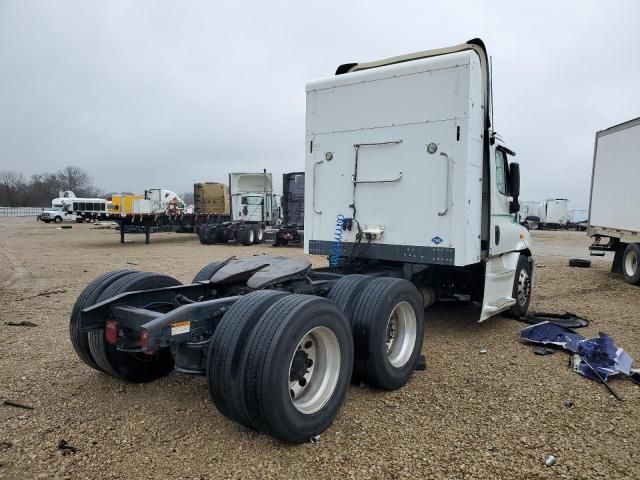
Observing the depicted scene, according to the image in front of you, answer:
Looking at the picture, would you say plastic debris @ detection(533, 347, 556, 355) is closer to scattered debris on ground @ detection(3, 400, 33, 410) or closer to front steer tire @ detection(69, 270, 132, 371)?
front steer tire @ detection(69, 270, 132, 371)

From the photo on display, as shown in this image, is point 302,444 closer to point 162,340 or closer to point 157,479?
point 157,479

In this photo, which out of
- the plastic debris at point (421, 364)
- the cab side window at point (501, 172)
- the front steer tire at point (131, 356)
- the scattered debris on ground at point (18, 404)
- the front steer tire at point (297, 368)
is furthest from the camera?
the cab side window at point (501, 172)

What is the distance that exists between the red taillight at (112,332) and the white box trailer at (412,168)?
3.07m

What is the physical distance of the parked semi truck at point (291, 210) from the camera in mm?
20547

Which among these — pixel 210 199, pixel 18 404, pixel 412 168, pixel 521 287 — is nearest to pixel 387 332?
pixel 412 168

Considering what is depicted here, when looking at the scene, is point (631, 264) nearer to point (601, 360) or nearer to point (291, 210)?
point (601, 360)

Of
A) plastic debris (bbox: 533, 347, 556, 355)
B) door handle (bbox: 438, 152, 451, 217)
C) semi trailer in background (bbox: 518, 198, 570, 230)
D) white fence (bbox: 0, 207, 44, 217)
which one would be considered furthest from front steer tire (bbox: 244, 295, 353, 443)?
white fence (bbox: 0, 207, 44, 217)

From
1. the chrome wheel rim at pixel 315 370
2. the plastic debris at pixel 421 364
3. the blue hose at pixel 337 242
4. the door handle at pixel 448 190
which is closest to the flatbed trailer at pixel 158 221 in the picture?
the blue hose at pixel 337 242

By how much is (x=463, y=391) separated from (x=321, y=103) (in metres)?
3.80

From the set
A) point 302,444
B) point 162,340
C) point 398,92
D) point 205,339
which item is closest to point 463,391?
point 302,444

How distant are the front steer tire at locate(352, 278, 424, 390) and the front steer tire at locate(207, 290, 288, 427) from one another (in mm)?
1193

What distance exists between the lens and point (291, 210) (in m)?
20.9

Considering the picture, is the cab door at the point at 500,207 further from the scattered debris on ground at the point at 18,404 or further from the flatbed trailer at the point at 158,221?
the flatbed trailer at the point at 158,221

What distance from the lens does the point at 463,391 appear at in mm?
4164
